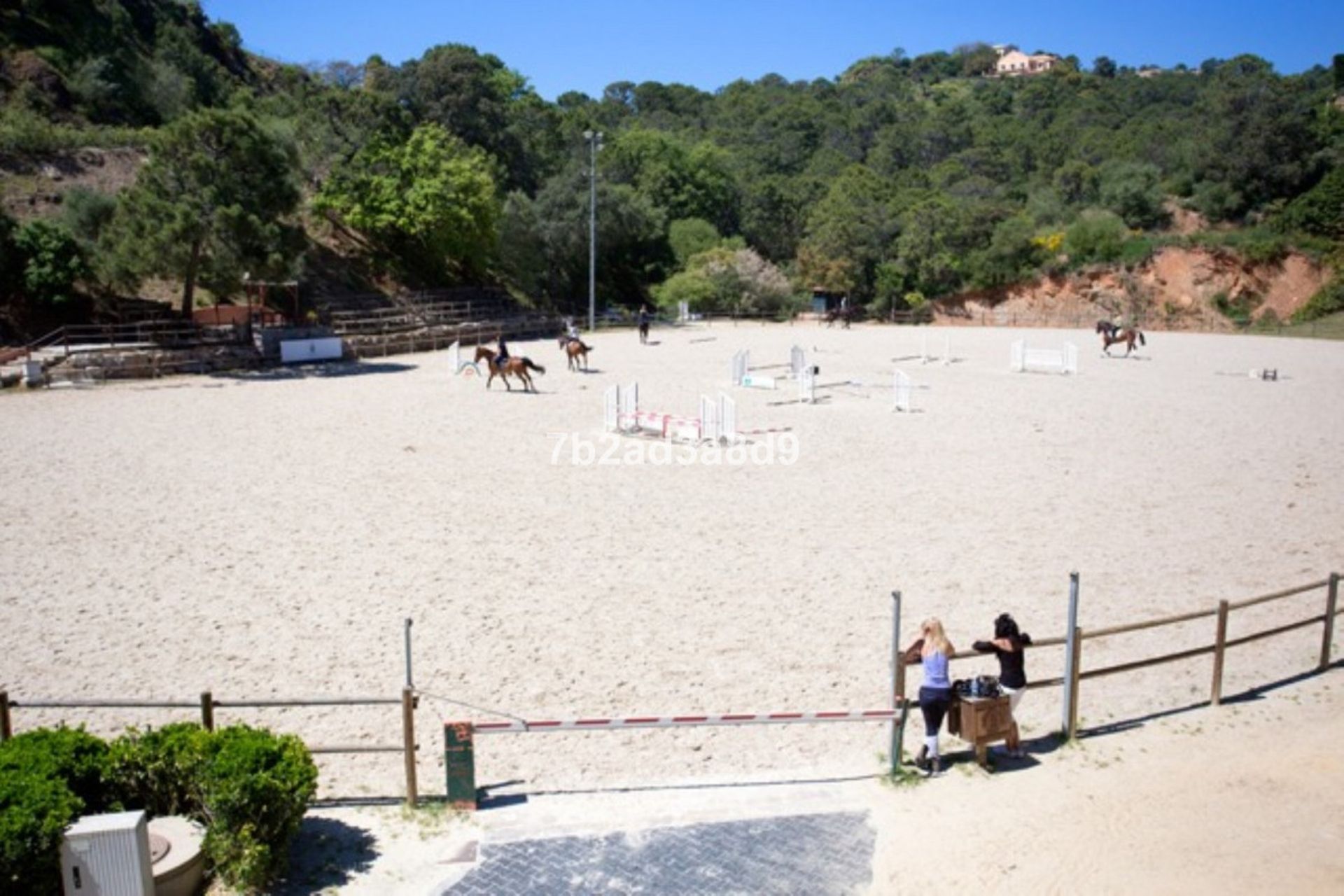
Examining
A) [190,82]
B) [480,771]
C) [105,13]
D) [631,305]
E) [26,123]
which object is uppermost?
[105,13]

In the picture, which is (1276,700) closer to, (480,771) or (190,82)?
(480,771)

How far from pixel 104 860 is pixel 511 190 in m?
60.9

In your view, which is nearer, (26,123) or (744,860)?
(744,860)

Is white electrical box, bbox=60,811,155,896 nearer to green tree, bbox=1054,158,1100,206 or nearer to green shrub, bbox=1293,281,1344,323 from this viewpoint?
green shrub, bbox=1293,281,1344,323

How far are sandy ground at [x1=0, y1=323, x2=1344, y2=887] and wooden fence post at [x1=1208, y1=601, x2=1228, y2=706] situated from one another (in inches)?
12.6

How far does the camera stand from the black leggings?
8.31m

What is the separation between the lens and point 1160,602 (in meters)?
12.3

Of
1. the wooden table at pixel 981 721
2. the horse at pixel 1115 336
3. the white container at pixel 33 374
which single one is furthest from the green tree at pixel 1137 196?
the wooden table at pixel 981 721

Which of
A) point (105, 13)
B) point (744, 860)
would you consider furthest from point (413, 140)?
point (744, 860)

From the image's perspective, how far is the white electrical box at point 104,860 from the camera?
6219mm

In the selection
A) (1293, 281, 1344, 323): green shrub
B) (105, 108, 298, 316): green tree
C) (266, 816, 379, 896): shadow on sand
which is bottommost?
(266, 816, 379, 896): shadow on sand

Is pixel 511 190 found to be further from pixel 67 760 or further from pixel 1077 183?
pixel 67 760

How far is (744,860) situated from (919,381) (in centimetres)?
2705

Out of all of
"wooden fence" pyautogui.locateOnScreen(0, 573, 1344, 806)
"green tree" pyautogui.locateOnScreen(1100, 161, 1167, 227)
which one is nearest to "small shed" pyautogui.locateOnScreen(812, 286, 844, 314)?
"green tree" pyautogui.locateOnScreen(1100, 161, 1167, 227)
